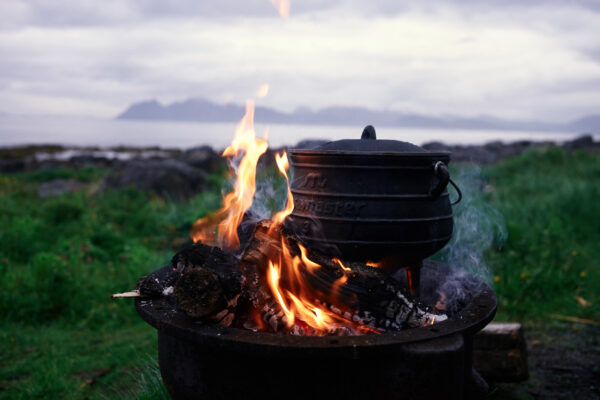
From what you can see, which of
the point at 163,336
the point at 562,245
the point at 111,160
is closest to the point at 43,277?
the point at 163,336

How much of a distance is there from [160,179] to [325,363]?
9195mm

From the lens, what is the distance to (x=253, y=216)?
10.4ft

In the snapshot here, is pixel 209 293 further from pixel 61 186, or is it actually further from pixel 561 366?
pixel 61 186

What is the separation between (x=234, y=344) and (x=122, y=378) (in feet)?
7.51

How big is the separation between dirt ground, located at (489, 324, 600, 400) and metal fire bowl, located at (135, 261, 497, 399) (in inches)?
68.0

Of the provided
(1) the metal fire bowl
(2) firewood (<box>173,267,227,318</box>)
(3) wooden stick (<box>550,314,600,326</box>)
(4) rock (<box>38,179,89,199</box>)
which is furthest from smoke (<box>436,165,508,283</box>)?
(4) rock (<box>38,179,89,199</box>)

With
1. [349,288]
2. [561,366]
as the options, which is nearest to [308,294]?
[349,288]

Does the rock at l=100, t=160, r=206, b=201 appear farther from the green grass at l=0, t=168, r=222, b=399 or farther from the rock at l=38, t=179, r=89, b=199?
the green grass at l=0, t=168, r=222, b=399

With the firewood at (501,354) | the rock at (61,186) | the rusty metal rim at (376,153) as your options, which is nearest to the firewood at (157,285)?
the rusty metal rim at (376,153)

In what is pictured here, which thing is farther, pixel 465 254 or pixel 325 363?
pixel 465 254

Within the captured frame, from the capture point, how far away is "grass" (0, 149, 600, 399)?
4.00 meters

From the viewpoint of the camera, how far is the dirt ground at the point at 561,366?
146 inches

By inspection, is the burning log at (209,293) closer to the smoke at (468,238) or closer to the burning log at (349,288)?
the burning log at (349,288)

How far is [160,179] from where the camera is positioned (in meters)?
10.7
